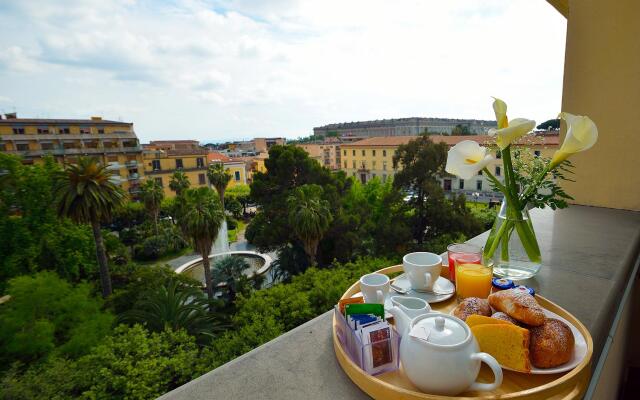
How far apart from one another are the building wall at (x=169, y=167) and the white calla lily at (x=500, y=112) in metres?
23.8

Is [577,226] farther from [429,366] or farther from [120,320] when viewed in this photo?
[120,320]

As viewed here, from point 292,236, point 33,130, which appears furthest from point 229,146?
point 292,236

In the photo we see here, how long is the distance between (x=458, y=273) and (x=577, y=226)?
1277mm

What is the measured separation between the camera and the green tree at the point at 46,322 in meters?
5.58

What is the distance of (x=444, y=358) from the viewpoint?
526mm

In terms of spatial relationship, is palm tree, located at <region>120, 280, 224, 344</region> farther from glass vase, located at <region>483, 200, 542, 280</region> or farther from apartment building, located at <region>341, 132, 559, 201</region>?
apartment building, located at <region>341, 132, 559, 201</region>

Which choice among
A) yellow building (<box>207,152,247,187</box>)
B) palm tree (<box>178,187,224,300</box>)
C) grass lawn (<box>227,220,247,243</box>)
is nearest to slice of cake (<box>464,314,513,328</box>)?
palm tree (<box>178,187,224,300</box>)

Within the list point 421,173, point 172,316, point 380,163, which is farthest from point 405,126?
point 172,316

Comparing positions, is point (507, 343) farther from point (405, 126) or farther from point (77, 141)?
point (405, 126)

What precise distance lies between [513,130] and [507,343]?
1.76ft

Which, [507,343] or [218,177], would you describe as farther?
[218,177]

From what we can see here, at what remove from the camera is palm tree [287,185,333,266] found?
8906mm

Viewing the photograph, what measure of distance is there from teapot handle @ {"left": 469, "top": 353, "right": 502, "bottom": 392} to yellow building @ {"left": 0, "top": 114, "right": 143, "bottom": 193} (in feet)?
68.5

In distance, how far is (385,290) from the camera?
0.84 metres
